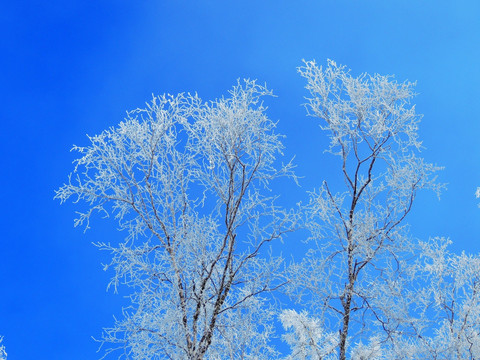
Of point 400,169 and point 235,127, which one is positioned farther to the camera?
point 400,169

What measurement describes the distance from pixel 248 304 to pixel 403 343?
14.3 ft

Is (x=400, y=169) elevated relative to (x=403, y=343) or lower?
elevated

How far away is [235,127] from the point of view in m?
8.38

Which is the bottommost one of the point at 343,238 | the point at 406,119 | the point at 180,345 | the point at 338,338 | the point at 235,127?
the point at 180,345

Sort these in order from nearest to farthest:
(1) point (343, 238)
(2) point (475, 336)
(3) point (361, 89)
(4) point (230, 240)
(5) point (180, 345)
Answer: (5) point (180, 345)
(4) point (230, 240)
(1) point (343, 238)
(3) point (361, 89)
(2) point (475, 336)

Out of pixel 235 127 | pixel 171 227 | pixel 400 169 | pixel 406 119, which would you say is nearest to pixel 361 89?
pixel 406 119

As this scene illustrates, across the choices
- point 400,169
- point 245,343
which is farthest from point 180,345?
point 400,169

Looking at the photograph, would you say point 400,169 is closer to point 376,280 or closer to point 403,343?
point 376,280

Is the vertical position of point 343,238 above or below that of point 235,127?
below

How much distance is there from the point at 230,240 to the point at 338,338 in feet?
7.94

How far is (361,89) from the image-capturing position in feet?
31.4

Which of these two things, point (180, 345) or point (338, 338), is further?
point (338, 338)

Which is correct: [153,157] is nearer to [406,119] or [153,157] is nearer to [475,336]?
[406,119]

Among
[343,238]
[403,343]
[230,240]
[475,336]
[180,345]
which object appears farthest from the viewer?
[403,343]
